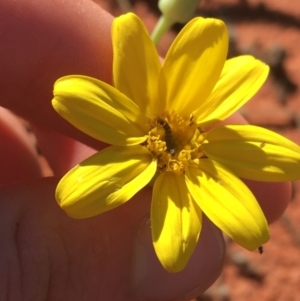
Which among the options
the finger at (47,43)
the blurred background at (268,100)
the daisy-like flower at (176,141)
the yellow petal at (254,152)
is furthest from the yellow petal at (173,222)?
the blurred background at (268,100)

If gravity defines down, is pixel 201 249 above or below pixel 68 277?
above

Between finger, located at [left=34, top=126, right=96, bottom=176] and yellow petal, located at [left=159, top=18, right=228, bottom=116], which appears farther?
finger, located at [left=34, top=126, right=96, bottom=176]

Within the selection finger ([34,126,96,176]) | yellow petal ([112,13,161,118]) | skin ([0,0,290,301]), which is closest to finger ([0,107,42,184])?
finger ([34,126,96,176])

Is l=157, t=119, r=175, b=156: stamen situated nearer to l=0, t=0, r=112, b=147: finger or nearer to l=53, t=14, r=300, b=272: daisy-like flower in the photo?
l=53, t=14, r=300, b=272: daisy-like flower

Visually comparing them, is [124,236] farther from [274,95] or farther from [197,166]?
[274,95]

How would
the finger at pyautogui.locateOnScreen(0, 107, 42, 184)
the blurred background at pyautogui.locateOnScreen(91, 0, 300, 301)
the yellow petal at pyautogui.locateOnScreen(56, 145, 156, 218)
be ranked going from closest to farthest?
1. the yellow petal at pyautogui.locateOnScreen(56, 145, 156, 218)
2. the finger at pyautogui.locateOnScreen(0, 107, 42, 184)
3. the blurred background at pyautogui.locateOnScreen(91, 0, 300, 301)

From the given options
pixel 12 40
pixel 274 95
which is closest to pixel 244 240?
pixel 12 40

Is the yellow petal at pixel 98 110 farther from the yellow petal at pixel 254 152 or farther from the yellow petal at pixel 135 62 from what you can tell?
the yellow petal at pixel 254 152
